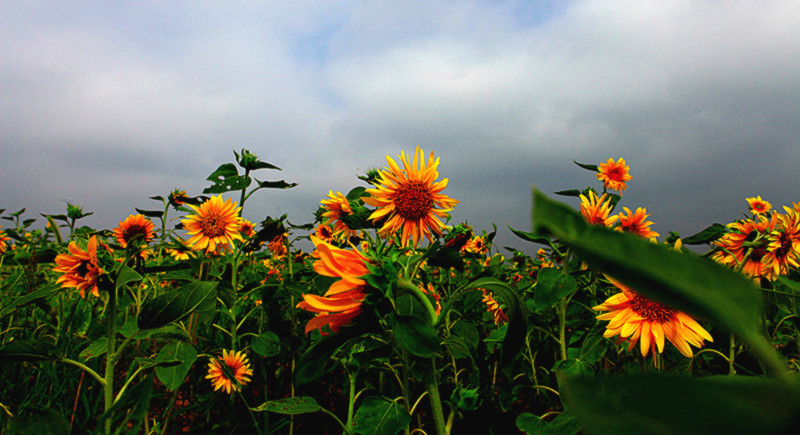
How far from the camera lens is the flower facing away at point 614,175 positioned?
9.52 feet

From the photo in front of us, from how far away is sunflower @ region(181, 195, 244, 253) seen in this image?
1.94m

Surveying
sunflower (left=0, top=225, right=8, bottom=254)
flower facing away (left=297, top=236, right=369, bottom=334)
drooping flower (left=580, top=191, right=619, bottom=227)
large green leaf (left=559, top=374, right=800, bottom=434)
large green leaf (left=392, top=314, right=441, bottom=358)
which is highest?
sunflower (left=0, top=225, right=8, bottom=254)

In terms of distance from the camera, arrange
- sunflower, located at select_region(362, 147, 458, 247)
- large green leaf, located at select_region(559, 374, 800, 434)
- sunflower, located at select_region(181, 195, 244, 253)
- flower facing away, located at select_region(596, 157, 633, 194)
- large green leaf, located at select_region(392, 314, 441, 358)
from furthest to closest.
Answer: flower facing away, located at select_region(596, 157, 633, 194), sunflower, located at select_region(181, 195, 244, 253), sunflower, located at select_region(362, 147, 458, 247), large green leaf, located at select_region(392, 314, 441, 358), large green leaf, located at select_region(559, 374, 800, 434)

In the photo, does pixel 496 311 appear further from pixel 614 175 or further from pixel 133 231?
pixel 133 231

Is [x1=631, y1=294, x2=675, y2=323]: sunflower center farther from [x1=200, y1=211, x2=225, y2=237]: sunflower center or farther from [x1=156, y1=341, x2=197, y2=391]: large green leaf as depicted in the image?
[x1=200, y1=211, x2=225, y2=237]: sunflower center

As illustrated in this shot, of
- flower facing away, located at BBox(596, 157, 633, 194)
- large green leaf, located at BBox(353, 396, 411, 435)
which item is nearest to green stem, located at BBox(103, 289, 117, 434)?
large green leaf, located at BBox(353, 396, 411, 435)

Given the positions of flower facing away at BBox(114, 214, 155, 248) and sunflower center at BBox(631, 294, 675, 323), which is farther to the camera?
flower facing away at BBox(114, 214, 155, 248)

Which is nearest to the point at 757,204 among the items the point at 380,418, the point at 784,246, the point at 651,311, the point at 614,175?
the point at 614,175

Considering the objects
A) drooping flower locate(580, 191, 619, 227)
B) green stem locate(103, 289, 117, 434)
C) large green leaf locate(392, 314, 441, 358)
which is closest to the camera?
large green leaf locate(392, 314, 441, 358)

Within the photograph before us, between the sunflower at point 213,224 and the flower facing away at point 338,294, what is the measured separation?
148 centimetres

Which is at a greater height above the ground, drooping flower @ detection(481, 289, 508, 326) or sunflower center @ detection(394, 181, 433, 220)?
sunflower center @ detection(394, 181, 433, 220)

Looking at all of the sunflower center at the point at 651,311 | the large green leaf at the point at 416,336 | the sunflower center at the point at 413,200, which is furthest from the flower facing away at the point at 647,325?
the large green leaf at the point at 416,336

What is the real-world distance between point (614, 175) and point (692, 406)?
126 inches

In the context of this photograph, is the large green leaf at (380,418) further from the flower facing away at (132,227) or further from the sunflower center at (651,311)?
the flower facing away at (132,227)
